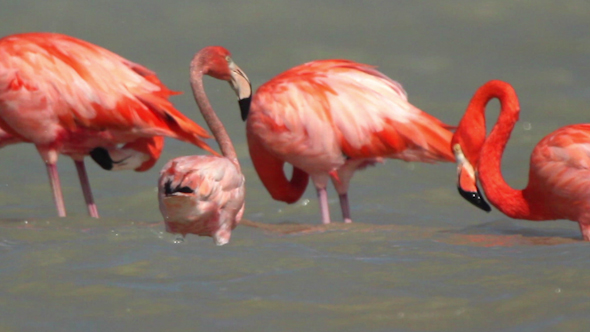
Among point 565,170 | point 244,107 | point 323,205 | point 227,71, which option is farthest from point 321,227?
point 565,170

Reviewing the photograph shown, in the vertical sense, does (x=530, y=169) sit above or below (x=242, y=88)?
below

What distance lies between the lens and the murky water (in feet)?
12.2

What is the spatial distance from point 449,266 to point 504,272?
230 millimetres

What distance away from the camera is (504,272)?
4098mm

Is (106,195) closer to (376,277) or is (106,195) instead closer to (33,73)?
(33,73)

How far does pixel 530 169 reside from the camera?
526 cm

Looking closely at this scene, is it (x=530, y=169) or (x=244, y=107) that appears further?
(x=244, y=107)

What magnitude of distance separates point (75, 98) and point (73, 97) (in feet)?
0.04

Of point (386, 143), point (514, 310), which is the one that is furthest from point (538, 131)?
point (514, 310)

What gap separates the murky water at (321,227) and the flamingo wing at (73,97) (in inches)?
20.6

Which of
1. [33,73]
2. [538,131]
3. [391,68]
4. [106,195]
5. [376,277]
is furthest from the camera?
[391,68]

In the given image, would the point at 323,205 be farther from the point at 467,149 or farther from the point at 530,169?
the point at 530,169

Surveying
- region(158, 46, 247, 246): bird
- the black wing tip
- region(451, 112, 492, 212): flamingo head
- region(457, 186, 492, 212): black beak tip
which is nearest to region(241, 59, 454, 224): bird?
region(451, 112, 492, 212): flamingo head

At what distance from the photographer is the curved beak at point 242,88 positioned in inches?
234
